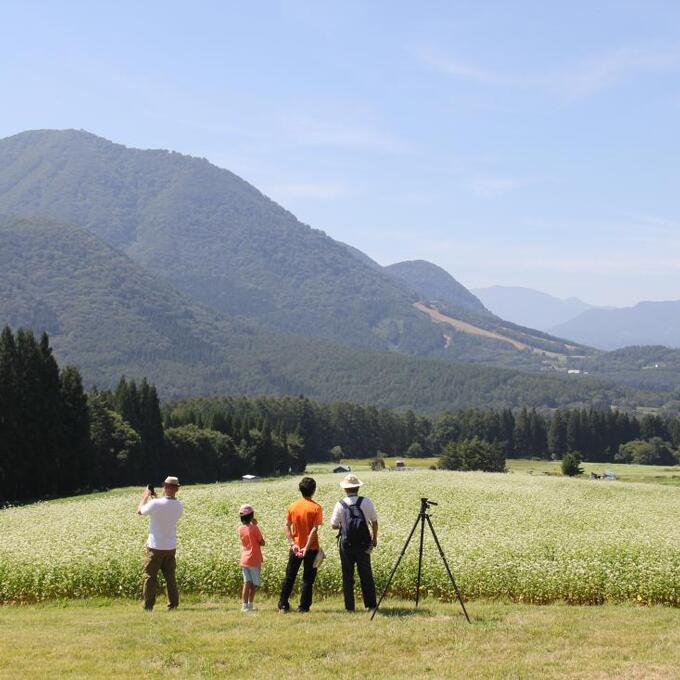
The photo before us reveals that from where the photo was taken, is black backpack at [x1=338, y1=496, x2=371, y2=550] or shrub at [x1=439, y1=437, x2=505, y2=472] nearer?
black backpack at [x1=338, y1=496, x2=371, y2=550]

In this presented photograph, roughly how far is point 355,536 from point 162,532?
390cm

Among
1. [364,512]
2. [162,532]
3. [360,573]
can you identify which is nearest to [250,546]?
[162,532]

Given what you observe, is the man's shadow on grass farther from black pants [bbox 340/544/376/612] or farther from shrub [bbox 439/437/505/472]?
shrub [bbox 439/437/505/472]

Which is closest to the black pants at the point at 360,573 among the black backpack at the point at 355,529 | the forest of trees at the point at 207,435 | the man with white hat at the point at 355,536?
the man with white hat at the point at 355,536

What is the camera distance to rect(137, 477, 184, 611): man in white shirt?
56.5 ft

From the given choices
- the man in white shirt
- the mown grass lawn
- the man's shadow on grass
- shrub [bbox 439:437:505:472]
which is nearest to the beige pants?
the man in white shirt

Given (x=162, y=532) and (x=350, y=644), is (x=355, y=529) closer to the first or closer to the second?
(x=350, y=644)

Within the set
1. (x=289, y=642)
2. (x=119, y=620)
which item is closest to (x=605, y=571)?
(x=289, y=642)

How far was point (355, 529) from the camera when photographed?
53.9ft

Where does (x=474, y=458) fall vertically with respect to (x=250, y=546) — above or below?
below

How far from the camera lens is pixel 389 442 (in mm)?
182125

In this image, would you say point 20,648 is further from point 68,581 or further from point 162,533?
point 68,581

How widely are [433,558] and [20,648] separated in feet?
34.2

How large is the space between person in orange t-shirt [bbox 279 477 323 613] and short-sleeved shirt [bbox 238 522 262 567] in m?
0.84
